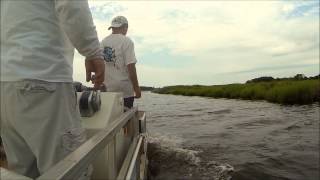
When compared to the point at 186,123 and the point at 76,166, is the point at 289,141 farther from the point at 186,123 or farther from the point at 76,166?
the point at 76,166

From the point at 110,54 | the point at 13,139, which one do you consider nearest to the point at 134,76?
the point at 110,54

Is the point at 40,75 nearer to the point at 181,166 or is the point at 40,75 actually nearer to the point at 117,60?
the point at 117,60

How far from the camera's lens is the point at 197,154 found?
8.95 m

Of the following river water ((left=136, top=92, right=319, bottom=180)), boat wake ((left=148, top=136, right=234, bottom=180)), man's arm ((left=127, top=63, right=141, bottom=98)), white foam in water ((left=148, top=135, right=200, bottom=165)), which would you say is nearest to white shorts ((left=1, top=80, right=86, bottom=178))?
man's arm ((left=127, top=63, right=141, bottom=98))

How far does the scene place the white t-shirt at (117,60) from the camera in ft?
17.6

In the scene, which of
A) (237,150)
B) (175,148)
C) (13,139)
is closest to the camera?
(13,139)

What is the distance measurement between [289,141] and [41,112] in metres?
9.10

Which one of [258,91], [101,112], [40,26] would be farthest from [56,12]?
A: [258,91]

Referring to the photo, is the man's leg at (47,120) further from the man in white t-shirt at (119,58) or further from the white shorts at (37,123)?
the man in white t-shirt at (119,58)

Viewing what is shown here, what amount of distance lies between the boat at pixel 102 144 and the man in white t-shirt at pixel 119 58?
2.65 feet

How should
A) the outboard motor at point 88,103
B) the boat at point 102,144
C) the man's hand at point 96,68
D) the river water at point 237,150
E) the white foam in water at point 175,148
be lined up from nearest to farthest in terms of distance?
the boat at point 102,144 → the man's hand at point 96,68 → the outboard motor at point 88,103 → the river water at point 237,150 → the white foam in water at point 175,148

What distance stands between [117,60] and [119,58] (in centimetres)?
3

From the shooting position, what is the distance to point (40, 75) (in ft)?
7.14

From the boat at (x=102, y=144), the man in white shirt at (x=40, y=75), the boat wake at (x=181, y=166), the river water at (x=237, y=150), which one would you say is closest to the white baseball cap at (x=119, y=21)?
the boat at (x=102, y=144)
